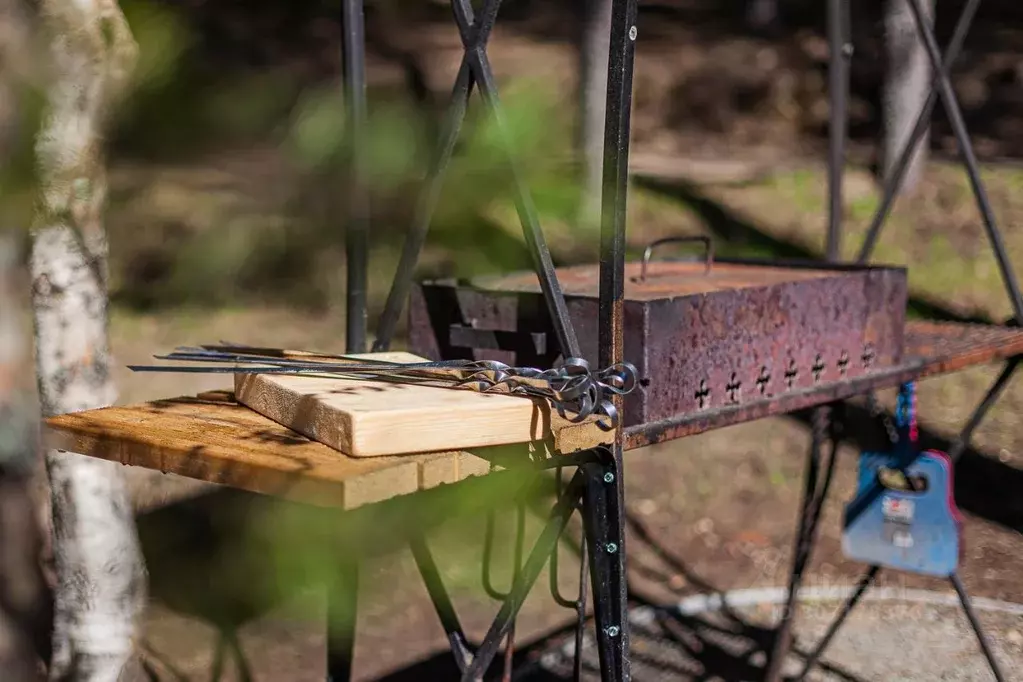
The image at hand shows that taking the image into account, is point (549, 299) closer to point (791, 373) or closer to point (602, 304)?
point (602, 304)

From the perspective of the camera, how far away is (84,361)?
2.85 metres

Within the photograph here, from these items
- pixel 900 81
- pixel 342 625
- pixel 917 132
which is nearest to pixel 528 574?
pixel 342 625

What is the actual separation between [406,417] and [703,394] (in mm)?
888

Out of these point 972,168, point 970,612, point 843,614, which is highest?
point 972,168

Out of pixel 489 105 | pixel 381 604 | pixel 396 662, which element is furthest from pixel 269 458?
pixel 381 604

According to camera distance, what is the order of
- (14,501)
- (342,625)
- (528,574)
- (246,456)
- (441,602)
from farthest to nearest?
(14,501)
(441,602)
(342,625)
(528,574)
(246,456)

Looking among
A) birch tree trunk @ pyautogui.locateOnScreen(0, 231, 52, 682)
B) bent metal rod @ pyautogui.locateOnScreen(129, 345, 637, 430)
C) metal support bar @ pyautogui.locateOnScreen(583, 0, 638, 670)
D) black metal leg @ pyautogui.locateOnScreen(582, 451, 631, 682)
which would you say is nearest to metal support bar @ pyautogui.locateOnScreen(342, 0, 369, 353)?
bent metal rod @ pyautogui.locateOnScreen(129, 345, 637, 430)

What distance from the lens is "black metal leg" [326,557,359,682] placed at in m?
2.23

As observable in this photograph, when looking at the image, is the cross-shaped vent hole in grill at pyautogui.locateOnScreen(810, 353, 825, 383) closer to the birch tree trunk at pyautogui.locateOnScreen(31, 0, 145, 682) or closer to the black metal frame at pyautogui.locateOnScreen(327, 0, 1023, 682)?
the black metal frame at pyautogui.locateOnScreen(327, 0, 1023, 682)

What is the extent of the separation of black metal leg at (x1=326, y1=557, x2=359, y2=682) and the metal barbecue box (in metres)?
0.54

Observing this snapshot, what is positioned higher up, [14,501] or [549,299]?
[549,299]

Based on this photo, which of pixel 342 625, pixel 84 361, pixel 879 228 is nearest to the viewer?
pixel 342 625

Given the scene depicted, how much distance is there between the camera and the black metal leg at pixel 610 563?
1.97 metres

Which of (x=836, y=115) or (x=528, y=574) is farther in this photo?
(x=836, y=115)
